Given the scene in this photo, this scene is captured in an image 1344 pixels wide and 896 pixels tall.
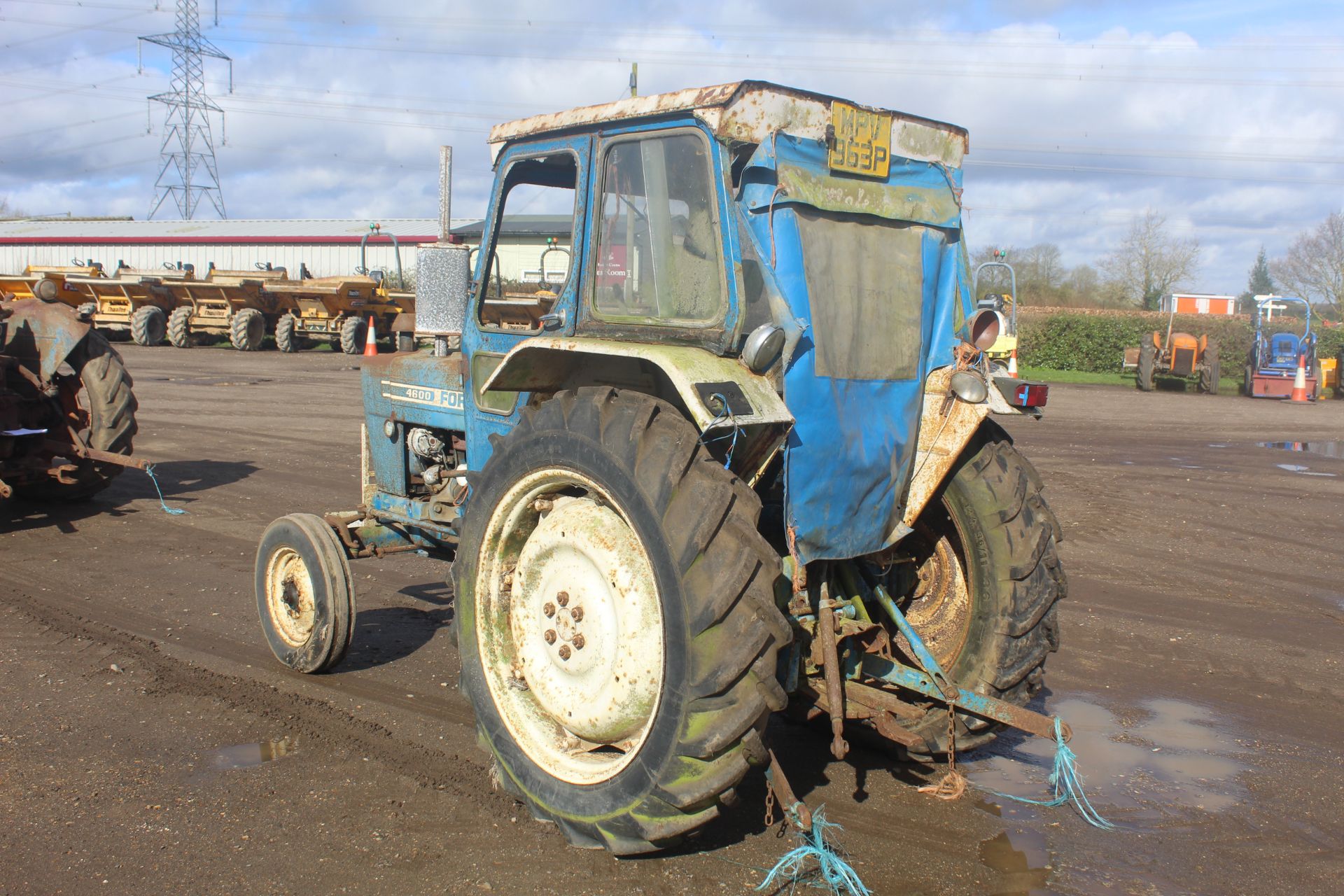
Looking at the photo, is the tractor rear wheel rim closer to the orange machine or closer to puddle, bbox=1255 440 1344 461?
puddle, bbox=1255 440 1344 461

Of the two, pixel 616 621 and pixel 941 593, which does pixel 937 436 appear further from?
pixel 616 621

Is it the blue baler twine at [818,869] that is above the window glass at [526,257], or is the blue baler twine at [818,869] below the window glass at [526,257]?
below

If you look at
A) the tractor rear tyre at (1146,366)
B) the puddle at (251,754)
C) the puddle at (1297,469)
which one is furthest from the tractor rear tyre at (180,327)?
the puddle at (251,754)

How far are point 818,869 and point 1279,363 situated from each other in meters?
23.7

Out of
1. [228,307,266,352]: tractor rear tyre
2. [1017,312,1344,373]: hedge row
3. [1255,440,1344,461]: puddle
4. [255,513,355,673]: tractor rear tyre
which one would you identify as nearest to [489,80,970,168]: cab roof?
[255,513,355,673]: tractor rear tyre

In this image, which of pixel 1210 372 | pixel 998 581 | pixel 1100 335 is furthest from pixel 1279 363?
pixel 998 581

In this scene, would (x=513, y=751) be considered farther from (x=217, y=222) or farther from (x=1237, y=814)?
(x=217, y=222)

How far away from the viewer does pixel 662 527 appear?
3.02 m

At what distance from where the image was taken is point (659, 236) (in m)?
3.71

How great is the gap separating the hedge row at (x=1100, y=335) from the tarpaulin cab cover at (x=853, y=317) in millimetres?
28555

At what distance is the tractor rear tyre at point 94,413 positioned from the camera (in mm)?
8617

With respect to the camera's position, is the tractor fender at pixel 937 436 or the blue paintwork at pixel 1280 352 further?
the blue paintwork at pixel 1280 352

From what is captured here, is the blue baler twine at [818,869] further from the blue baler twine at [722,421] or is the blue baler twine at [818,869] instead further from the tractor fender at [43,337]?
the tractor fender at [43,337]

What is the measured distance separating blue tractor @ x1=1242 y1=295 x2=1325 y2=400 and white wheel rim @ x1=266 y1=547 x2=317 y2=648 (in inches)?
893
